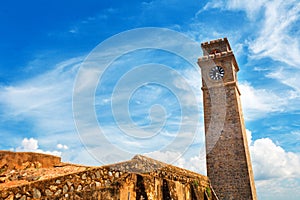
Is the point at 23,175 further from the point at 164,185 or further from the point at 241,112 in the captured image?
the point at 241,112

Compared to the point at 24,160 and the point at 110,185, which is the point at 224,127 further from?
the point at 110,185

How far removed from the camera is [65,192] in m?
4.26

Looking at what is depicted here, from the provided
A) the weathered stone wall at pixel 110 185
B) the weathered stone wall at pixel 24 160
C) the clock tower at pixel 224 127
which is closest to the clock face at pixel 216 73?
the clock tower at pixel 224 127

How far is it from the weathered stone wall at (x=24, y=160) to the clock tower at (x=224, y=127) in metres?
13.8

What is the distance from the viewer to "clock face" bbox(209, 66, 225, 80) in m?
21.0

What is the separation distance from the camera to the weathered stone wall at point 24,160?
656cm

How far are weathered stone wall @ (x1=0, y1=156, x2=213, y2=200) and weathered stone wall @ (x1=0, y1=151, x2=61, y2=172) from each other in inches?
117

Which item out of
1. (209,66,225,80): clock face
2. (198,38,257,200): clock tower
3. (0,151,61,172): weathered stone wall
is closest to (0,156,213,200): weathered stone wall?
(0,151,61,172): weathered stone wall

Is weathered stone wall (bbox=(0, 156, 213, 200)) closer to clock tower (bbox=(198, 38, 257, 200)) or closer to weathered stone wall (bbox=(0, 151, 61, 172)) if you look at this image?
weathered stone wall (bbox=(0, 151, 61, 172))

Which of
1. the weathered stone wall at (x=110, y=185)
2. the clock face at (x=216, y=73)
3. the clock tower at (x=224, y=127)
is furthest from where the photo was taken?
the clock face at (x=216, y=73)

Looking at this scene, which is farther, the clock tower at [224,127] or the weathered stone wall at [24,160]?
the clock tower at [224,127]

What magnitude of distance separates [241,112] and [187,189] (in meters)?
15.1

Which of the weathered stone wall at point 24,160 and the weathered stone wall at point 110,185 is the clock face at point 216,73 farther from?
the weathered stone wall at point 24,160

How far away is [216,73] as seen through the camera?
2122 cm
